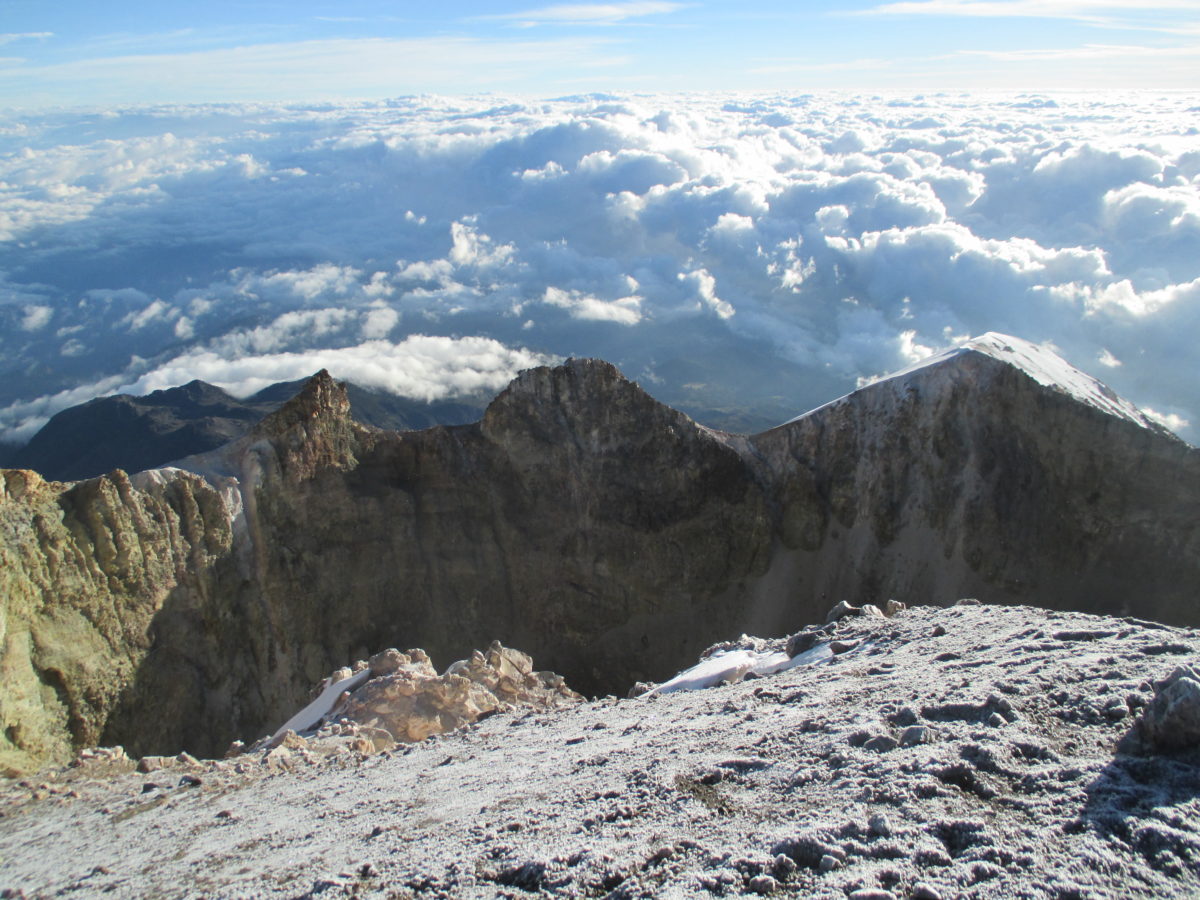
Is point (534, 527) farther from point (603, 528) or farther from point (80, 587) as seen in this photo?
point (80, 587)

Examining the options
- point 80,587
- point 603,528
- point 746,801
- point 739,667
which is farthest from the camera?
point 603,528

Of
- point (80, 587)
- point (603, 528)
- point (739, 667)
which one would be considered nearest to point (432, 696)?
point (739, 667)

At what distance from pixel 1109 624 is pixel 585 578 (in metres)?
22.4

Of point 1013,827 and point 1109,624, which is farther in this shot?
point 1109,624

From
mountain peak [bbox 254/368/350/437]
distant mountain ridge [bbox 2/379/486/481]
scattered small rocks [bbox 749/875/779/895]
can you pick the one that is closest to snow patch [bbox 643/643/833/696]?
scattered small rocks [bbox 749/875/779/895]

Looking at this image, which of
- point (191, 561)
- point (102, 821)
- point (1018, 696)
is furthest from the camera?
point (191, 561)

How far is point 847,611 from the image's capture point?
69.5ft

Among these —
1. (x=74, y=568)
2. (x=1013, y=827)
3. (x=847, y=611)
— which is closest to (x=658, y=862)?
(x=1013, y=827)

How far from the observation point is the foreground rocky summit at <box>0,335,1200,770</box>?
91.0 ft

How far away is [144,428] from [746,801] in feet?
446

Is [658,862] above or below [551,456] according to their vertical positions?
above

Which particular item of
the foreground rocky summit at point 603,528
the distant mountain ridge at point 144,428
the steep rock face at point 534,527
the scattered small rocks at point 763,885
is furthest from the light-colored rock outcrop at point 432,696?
the distant mountain ridge at point 144,428

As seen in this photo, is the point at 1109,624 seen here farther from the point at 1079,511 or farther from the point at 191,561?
the point at 191,561

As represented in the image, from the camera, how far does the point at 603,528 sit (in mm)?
35219
